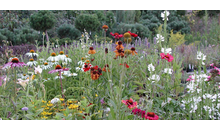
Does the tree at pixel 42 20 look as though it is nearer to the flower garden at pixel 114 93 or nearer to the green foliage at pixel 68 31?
the green foliage at pixel 68 31

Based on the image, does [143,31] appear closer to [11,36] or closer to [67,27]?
[67,27]

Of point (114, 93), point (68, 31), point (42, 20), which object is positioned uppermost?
point (42, 20)

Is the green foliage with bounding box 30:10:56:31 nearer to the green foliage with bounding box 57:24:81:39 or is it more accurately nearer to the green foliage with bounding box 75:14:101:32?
the green foliage with bounding box 75:14:101:32

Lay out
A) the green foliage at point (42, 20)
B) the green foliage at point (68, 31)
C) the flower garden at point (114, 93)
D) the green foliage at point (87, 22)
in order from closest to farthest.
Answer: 1. the flower garden at point (114, 93)
2. the green foliage at point (42, 20)
3. the green foliage at point (87, 22)
4. the green foliage at point (68, 31)

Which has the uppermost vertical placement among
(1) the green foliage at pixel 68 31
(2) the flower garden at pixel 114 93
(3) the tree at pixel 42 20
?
(3) the tree at pixel 42 20

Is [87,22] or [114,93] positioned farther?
[87,22]

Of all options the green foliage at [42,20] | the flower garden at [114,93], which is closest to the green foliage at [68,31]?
the green foliage at [42,20]

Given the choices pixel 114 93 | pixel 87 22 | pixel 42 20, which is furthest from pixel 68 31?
pixel 114 93

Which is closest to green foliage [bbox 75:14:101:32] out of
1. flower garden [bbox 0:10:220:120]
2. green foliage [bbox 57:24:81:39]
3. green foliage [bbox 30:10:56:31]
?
green foliage [bbox 57:24:81:39]

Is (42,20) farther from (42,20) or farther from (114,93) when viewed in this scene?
(114,93)
